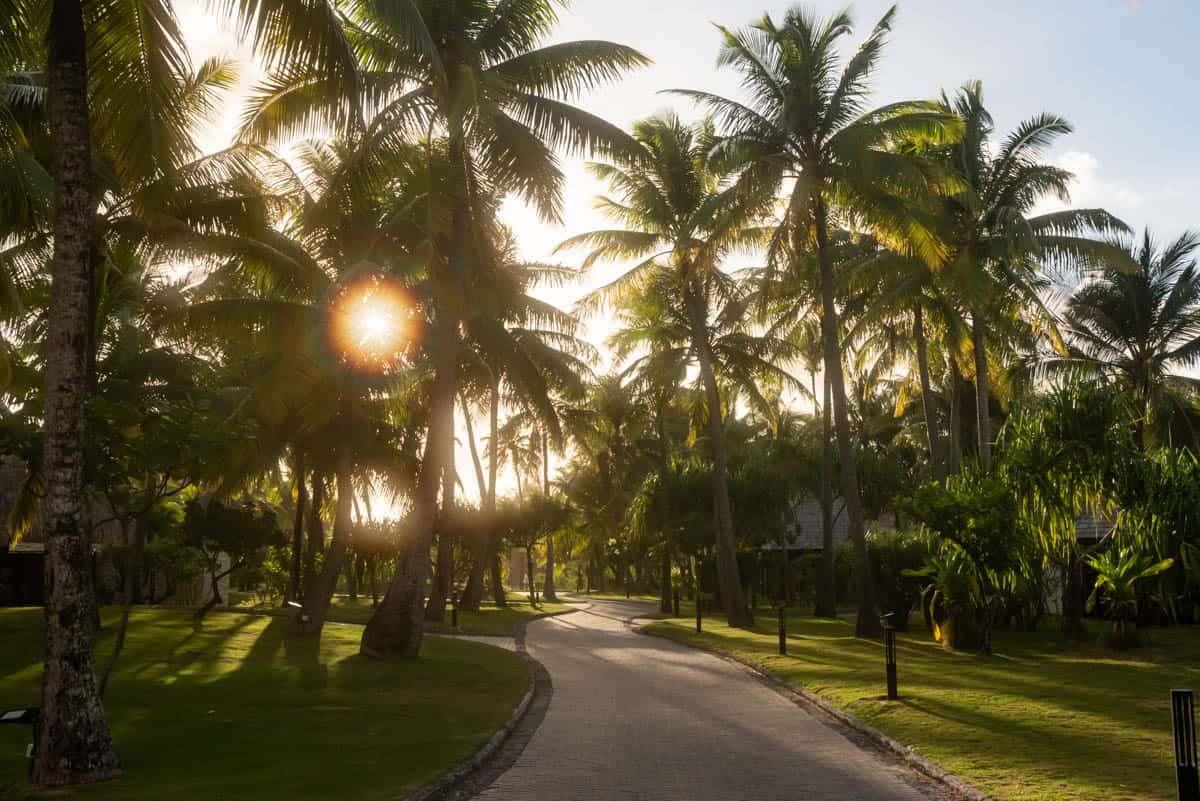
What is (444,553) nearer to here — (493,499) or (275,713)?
(493,499)

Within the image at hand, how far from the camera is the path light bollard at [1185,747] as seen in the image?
6.45 meters

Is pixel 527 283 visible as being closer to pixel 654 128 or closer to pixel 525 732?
pixel 654 128

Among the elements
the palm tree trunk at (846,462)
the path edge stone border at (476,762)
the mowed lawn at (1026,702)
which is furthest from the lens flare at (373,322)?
the mowed lawn at (1026,702)

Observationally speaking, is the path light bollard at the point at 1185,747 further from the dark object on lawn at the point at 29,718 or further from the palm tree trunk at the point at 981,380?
the palm tree trunk at the point at 981,380

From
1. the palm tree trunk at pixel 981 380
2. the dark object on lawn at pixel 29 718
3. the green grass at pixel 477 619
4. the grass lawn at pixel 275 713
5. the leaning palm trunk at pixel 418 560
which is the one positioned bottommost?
the green grass at pixel 477 619

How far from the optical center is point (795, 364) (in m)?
35.9

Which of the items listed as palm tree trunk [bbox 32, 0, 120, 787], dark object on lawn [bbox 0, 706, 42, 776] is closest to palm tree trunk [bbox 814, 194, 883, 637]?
palm tree trunk [bbox 32, 0, 120, 787]

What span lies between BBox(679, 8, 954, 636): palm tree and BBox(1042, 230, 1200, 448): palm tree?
13648mm

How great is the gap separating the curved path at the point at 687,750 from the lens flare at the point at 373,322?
325 inches

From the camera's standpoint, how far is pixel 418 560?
1998 cm

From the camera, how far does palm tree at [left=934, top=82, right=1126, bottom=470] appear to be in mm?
26719

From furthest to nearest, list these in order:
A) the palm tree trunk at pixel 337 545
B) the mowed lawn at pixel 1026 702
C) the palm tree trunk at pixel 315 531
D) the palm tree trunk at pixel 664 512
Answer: the palm tree trunk at pixel 664 512 → the palm tree trunk at pixel 315 531 → the palm tree trunk at pixel 337 545 → the mowed lawn at pixel 1026 702

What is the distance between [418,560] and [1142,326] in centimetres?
2696

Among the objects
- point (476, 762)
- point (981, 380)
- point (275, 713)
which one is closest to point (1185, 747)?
point (476, 762)
